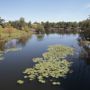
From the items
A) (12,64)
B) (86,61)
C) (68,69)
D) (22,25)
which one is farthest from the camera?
(22,25)

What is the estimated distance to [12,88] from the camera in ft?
→ 54.8

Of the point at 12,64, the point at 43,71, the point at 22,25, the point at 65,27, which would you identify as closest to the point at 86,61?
the point at 43,71

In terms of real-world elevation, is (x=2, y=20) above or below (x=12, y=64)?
above

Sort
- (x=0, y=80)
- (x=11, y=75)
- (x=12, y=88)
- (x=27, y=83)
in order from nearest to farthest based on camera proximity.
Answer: (x=12, y=88)
(x=27, y=83)
(x=0, y=80)
(x=11, y=75)

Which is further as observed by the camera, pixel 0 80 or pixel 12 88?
pixel 0 80

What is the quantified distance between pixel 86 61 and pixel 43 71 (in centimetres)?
924

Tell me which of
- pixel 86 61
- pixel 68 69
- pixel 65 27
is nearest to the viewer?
pixel 68 69

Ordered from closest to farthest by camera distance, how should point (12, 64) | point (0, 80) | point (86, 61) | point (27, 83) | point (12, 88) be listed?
1. point (12, 88)
2. point (27, 83)
3. point (0, 80)
4. point (12, 64)
5. point (86, 61)

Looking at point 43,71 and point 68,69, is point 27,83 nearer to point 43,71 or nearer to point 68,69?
point 43,71

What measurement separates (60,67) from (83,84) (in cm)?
601

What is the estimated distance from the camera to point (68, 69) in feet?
75.3

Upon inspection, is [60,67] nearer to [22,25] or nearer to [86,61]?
[86,61]

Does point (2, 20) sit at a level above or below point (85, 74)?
above

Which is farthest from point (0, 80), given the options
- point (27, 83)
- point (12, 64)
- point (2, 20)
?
point (2, 20)
